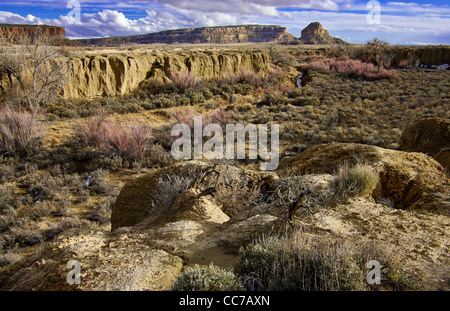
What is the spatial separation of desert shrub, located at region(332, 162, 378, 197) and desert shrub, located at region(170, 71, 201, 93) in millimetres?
14206

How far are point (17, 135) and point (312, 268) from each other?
403 inches

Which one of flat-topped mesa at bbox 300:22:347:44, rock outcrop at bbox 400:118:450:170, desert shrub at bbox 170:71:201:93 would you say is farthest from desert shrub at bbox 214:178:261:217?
flat-topped mesa at bbox 300:22:347:44

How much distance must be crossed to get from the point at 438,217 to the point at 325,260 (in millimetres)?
2483

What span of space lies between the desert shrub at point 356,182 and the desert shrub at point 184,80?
14.2 m

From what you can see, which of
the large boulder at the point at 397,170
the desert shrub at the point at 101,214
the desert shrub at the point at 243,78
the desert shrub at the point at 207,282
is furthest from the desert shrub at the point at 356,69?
the desert shrub at the point at 207,282

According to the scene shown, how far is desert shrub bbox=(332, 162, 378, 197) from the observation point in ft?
13.6

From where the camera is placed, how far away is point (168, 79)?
17.7m

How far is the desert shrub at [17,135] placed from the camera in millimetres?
8766

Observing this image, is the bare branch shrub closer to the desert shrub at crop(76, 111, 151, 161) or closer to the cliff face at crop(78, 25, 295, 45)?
the desert shrub at crop(76, 111, 151, 161)

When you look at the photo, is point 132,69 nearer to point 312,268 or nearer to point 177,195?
point 177,195

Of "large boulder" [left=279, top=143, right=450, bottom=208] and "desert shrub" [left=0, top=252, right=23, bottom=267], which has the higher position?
"large boulder" [left=279, top=143, right=450, bottom=208]

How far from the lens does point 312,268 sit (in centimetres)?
219
